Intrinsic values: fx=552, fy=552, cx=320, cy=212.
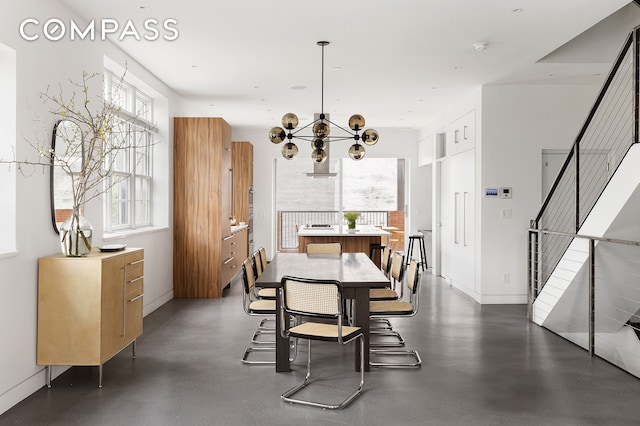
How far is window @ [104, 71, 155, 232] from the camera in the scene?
5.94 meters

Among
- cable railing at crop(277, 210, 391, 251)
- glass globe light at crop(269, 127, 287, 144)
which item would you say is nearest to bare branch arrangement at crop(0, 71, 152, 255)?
glass globe light at crop(269, 127, 287, 144)

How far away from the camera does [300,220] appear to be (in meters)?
13.0

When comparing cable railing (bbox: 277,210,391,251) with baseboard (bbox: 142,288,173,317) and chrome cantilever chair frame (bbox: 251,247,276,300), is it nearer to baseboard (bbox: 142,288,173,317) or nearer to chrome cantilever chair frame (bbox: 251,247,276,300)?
baseboard (bbox: 142,288,173,317)

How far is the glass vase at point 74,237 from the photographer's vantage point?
12.8 feet

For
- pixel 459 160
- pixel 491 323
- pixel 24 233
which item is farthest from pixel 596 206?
pixel 24 233

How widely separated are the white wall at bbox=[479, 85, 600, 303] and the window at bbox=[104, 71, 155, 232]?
430 centimetres

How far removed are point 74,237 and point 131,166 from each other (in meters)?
2.86

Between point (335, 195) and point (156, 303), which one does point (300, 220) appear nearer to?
point (335, 195)

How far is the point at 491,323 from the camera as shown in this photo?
19.9 feet

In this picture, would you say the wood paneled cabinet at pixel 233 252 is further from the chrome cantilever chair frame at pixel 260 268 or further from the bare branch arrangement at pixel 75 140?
the bare branch arrangement at pixel 75 140

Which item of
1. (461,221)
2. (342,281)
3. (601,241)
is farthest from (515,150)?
(342,281)

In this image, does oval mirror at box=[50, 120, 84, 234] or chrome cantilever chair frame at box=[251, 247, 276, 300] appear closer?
oval mirror at box=[50, 120, 84, 234]

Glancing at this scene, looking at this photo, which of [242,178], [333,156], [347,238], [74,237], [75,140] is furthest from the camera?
[333,156]

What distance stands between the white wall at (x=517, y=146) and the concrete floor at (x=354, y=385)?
179cm
